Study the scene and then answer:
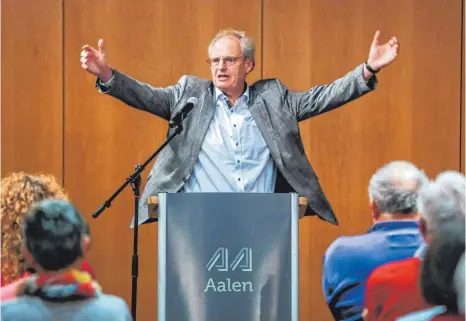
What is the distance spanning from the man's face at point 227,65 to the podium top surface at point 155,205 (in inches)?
28.6

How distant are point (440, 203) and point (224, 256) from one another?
1199 mm

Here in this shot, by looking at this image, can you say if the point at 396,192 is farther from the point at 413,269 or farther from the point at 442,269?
the point at 442,269

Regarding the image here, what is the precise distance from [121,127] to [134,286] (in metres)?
2.04

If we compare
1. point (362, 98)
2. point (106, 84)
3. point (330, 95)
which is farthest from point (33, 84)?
point (330, 95)

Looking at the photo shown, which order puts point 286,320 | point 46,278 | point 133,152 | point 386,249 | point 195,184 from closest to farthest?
point 46,278 < point 386,249 < point 286,320 < point 195,184 < point 133,152

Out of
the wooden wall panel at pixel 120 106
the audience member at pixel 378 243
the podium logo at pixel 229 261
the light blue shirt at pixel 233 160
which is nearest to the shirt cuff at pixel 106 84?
the light blue shirt at pixel 233 160

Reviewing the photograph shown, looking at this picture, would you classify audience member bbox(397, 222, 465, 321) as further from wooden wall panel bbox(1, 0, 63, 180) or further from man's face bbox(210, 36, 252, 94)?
wooden wall panel bbox(1, 0, 63, 180)

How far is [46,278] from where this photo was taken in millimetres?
2121

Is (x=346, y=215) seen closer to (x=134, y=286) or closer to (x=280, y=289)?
(x=134, y=286)

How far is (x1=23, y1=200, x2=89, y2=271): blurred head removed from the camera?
6.94ft

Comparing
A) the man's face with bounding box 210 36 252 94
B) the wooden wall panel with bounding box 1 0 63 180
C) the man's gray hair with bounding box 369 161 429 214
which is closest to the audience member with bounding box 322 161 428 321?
the man's gray hair with bounding box 369 161 429 214

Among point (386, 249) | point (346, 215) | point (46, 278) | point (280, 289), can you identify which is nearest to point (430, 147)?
point (346, 215)

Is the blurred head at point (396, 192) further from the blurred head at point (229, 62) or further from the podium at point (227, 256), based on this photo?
the blurred head at point (229, 62)

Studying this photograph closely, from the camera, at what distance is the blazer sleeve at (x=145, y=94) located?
3.88 m
